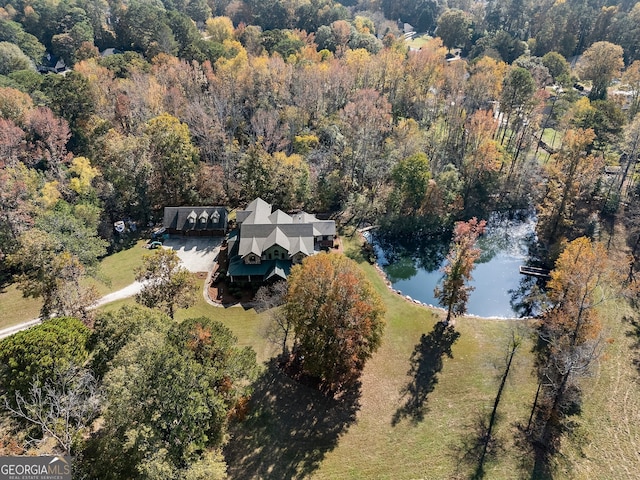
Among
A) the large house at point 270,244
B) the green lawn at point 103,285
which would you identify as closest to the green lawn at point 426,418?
the large house at point 270,244

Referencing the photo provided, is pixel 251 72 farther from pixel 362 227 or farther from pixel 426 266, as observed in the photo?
pixel 426 266

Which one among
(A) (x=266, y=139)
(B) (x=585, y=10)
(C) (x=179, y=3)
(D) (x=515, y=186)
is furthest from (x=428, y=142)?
(C) (x=179, y=3)

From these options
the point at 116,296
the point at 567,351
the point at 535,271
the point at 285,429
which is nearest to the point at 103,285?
the point at 116,296

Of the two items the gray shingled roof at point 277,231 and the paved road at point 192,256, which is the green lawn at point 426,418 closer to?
the gray shingled roof at point 277,231

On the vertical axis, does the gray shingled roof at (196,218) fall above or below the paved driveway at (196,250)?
above

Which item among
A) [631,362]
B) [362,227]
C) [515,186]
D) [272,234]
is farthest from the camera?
[515,186]

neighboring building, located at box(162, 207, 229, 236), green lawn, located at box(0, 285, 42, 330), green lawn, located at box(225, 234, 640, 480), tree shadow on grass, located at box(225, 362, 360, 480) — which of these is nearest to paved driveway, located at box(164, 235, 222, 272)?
neighboring building, located at box(162, 207, 229, 236)
